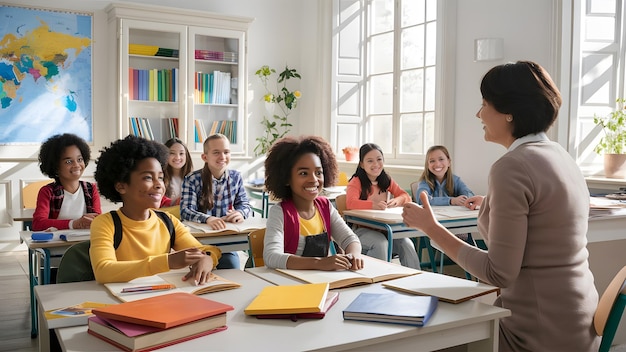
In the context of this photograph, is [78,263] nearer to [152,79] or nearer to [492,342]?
[492,342]

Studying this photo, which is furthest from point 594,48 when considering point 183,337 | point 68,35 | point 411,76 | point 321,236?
point 68,35

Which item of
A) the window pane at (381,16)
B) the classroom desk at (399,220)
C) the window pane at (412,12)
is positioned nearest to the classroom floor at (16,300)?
the classroom desk at (399,220)

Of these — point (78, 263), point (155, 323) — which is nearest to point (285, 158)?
point (78, 263)

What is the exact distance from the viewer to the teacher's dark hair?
66.6 inches

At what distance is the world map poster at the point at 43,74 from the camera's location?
575 cm

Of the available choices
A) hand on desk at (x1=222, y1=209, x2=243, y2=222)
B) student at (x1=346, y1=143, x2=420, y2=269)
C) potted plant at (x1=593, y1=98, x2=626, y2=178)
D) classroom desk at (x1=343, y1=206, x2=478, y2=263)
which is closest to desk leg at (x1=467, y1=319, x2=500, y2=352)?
classroom desk at (x1=343, y1=206, x2=478, y2=263)

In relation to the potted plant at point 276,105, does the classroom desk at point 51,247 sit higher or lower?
lower

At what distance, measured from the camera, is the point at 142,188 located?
2.12 m

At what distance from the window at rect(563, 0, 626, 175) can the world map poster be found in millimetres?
4602

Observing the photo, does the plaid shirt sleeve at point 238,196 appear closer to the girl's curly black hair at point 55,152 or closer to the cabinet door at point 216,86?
the girl's curly black hair at point 55,152

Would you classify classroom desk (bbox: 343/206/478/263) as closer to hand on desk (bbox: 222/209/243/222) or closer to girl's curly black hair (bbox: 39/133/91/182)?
hand on desk (bbox: 222/209/243/222)

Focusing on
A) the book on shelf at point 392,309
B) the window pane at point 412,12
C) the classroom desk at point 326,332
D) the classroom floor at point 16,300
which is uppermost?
the window pane at point 412,12

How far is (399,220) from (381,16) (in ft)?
11.9

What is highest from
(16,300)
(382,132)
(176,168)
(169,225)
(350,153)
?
(382,132)
